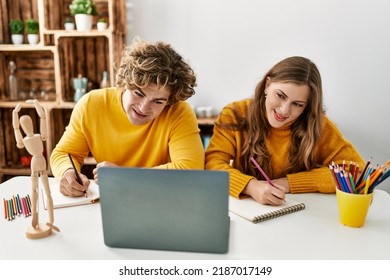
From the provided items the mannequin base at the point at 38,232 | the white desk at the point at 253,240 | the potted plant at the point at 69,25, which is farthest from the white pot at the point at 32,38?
the mannequin base at the point at 38,232

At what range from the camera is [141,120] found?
4.32 ft

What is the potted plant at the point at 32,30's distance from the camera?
2.44m

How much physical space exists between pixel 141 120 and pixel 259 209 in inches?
20.9

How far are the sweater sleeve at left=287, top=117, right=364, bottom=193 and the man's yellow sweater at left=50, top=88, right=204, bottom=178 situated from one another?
0.37 m

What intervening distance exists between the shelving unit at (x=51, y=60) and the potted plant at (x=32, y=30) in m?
0.07

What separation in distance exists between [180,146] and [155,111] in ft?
0.50

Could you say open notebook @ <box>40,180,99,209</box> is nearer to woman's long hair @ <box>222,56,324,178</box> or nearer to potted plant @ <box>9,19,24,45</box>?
woman's long hair @ <box>222,56,324,178</box>

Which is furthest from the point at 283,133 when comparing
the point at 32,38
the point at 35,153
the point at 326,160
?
the point at 32,38

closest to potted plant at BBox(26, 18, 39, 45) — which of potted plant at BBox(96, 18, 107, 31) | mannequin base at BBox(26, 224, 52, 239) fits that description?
potted plant at BBox(96, 18, 107, 31)

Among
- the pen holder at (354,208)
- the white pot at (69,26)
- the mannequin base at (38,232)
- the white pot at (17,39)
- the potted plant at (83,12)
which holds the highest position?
the potted plant at (83,12)

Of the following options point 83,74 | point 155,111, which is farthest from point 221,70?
point 155,111

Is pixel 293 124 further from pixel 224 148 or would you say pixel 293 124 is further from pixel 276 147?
pixel 224 148

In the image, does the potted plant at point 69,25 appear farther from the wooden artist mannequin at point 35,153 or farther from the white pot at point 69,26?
the wooden artist mannequin at point 35,153

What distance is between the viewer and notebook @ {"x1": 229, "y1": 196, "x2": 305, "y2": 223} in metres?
0.98
